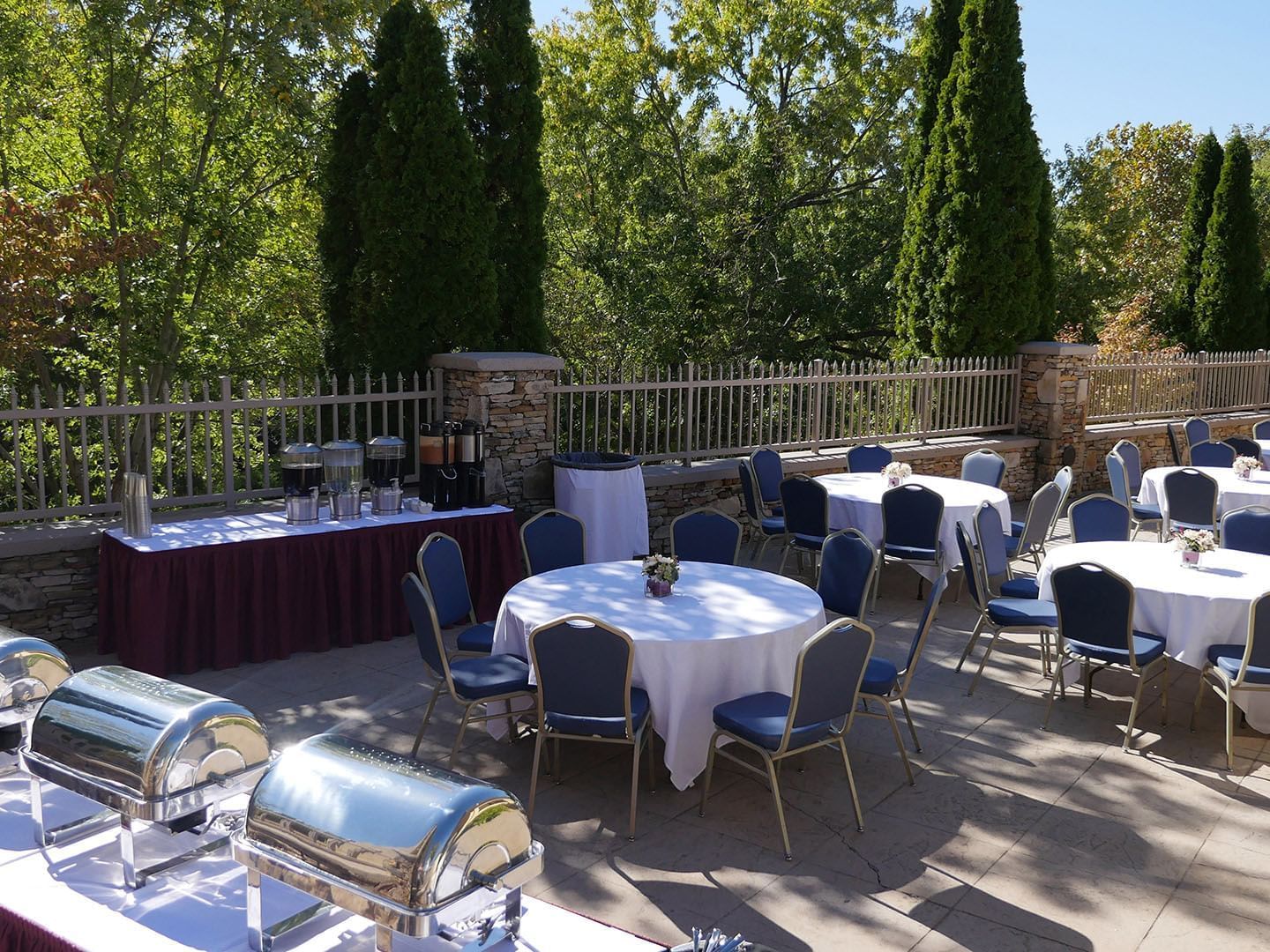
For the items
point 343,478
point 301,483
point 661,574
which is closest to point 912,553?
point 661,574

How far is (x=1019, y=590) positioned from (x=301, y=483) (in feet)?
16.2

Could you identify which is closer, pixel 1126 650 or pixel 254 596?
pixel 1126 650

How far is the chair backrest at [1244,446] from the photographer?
1220cm

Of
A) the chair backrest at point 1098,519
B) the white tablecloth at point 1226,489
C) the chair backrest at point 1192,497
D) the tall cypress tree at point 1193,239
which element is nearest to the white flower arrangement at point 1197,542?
the chair backrest at point 1098,519

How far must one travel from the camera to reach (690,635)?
5012 millimetres

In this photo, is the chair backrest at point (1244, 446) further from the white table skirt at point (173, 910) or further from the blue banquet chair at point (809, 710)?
the white table skirt at point (173, 910)

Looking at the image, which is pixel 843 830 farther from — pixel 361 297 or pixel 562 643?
pixel 361 297

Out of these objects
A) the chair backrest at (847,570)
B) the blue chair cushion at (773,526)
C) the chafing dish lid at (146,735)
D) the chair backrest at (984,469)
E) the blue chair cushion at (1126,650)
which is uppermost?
the chafing dish lid at (146,735)

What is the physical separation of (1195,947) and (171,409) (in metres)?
6.54

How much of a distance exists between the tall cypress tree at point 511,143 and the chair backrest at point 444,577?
4078 millimetres

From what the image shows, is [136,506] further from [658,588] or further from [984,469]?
[984,469]

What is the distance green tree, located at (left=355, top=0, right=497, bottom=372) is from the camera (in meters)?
9.08

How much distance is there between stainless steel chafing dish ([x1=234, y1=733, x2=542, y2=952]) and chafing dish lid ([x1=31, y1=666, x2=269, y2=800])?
212 mm

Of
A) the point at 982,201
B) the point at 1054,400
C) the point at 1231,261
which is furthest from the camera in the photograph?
the point at 1231,261
